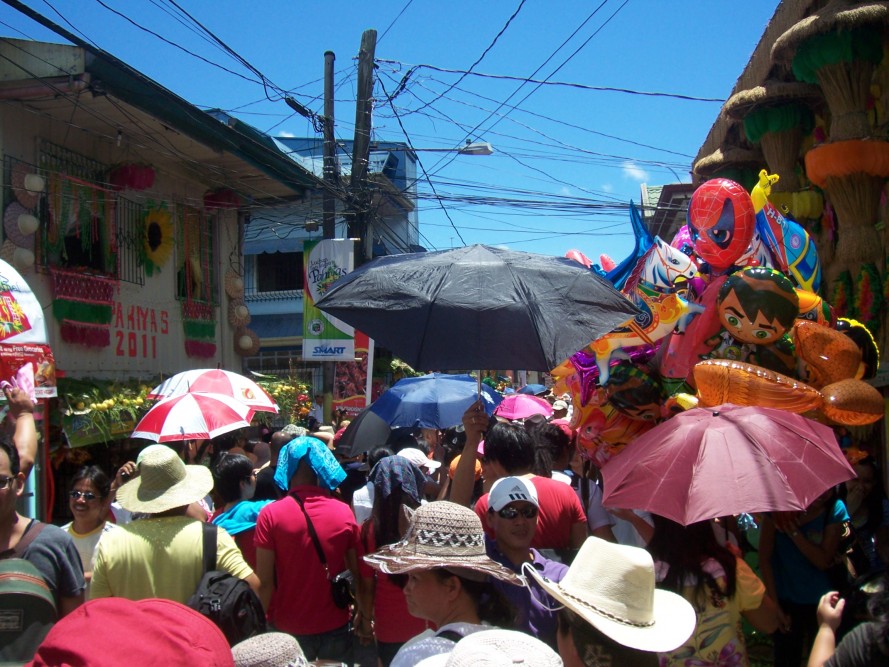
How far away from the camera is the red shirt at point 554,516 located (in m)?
3.98

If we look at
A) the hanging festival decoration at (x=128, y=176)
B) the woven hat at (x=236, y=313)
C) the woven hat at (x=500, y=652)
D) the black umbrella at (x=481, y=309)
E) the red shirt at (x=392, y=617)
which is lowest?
the red shirt at (x=392, y=617)

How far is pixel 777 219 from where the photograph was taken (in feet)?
17.4

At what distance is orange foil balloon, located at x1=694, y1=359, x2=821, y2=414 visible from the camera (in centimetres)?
401

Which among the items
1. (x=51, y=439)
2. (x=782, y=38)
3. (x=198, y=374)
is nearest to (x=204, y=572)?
(x=198, y=374)

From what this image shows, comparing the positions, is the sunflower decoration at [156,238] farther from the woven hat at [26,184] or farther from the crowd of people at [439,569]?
the crowd of people at [439,569]

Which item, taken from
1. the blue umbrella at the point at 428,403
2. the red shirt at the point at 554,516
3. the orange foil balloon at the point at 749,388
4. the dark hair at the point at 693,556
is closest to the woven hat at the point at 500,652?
the dark hair at the point at 693,556

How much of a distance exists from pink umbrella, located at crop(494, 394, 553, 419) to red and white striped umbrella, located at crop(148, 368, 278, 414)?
2.76 meters

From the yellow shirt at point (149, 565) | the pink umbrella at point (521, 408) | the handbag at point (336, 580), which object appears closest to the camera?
the yellow shirt at point (149, 565)

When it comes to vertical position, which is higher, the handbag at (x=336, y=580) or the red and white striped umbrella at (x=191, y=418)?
the red and white striped umbrella at (x=191, y=418)

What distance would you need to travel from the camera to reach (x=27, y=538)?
9.98 feet

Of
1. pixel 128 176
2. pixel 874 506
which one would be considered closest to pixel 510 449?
pixel 874 506

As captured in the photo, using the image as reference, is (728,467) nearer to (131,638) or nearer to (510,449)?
(510,449)

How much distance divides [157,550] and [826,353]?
3624mm

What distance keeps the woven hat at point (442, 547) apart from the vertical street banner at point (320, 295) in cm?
890
